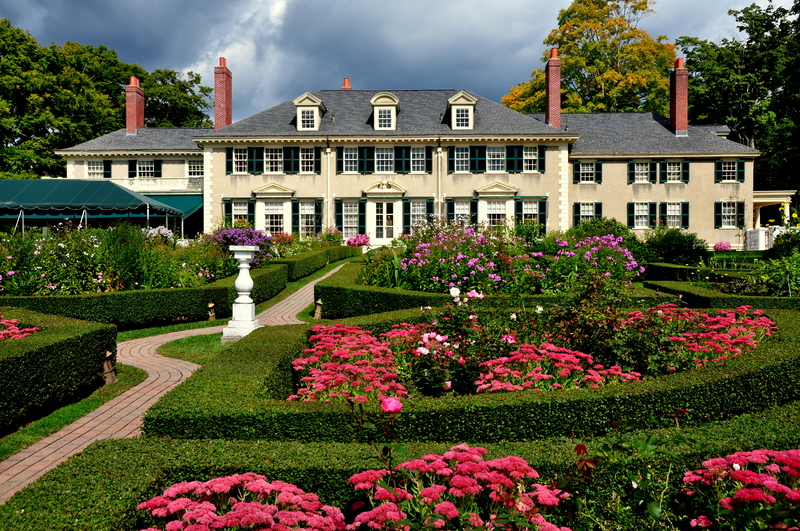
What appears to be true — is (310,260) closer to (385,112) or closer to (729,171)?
(385,112)

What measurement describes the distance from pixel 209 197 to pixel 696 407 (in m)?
25.6

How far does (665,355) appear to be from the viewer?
481 cm

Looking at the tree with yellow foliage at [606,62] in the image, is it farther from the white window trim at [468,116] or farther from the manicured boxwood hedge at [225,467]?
the manicured boxwood hedge at [225,467]

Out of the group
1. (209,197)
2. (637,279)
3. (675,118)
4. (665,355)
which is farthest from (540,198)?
(665,355)

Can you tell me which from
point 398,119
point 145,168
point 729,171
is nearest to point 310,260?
point 398,119

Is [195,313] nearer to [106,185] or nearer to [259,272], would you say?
[259,272]

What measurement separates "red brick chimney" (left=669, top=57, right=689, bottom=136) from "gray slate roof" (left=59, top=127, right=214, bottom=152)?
24740 mm

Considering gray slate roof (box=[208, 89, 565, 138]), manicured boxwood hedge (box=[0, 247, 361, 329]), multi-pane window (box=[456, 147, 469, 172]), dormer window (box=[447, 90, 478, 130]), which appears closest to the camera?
manicured boxwood hedge (box=[0, 247, 361, 329])

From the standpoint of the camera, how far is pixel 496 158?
83.6 ft

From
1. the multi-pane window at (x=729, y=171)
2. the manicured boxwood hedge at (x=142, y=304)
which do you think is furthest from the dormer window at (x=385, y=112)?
the multi-pane window at (x=729, y=171)

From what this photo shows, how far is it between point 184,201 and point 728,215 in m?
28.9

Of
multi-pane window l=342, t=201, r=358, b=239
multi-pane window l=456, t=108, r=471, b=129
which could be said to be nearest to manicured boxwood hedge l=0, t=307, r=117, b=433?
multi-pane window l=342, t=201, r=358, b=239

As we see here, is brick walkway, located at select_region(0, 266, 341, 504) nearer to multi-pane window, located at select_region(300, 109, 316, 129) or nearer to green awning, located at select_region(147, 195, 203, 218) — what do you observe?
multi-pane window, located at select_region(300, 109, 316, 129)

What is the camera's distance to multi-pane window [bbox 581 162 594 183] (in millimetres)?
26266
